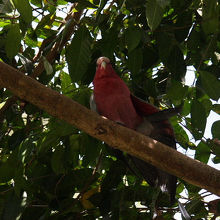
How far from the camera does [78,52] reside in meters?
1.60

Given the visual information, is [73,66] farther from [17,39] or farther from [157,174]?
[157,174]

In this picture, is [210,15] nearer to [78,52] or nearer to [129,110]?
[78,52]

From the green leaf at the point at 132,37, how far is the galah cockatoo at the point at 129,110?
0.50 m

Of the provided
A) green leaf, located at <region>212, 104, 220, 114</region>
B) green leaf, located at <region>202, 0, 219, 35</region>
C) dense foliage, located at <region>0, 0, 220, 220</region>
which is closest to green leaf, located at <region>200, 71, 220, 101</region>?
dense foliage, located at <region>0, 0, 220, 220</region>

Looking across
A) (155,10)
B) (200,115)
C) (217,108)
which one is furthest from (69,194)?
(155,10)

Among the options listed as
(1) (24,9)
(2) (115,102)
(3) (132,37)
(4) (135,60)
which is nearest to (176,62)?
(4) (135,60)

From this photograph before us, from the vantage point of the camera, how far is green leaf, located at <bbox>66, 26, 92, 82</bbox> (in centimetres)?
159

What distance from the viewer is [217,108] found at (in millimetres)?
1971

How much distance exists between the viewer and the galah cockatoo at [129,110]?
6.59 ft

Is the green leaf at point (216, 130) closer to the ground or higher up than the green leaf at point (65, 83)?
closer to the ground

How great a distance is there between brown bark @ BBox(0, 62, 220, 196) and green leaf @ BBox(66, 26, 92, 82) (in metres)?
0.19

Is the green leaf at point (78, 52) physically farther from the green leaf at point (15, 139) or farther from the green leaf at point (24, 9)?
the green leaf at point (15, 139)

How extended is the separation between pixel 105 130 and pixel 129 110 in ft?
1.87

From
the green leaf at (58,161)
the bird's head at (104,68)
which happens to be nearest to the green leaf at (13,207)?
the green leaf at (58,161)
